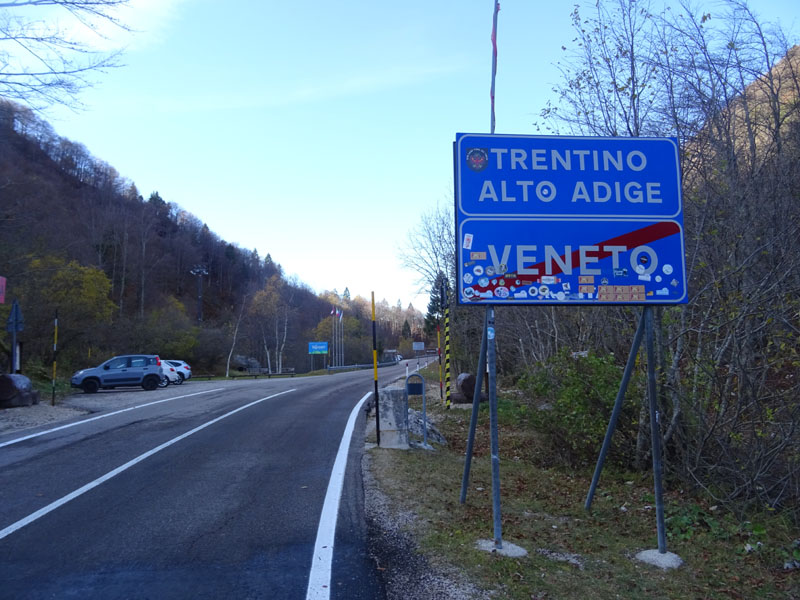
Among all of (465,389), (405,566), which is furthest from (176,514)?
(465,389)

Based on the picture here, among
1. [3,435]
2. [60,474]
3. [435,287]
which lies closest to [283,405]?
[3,435]

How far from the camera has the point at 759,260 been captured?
752cm

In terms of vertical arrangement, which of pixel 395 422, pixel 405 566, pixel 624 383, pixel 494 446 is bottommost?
pixel 405 566

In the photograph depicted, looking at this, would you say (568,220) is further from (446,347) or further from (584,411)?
(446,347)

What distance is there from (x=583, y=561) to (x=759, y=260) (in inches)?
181

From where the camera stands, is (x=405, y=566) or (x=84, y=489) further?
(x=84, y=489)

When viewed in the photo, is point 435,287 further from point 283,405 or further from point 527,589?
point 527,589

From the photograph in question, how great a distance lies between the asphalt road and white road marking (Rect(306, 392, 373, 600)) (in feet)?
0.16

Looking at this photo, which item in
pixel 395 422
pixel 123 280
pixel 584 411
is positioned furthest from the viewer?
pixel 123 280

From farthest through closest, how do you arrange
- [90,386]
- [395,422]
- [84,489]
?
[90,386]
[395,422]
[84,489]

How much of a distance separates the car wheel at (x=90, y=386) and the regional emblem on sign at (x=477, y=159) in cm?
2330

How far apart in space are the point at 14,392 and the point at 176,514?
12279mm

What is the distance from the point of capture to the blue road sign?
5770 millimetres

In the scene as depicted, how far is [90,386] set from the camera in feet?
81.1
